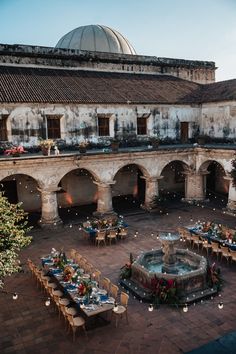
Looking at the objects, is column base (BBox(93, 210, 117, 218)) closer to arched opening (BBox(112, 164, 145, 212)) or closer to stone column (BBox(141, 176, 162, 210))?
stone column (BBox(141, 176, 162, 210))

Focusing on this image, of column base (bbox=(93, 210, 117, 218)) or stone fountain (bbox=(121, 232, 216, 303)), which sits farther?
column base (bbox=(93, 210, 117, 218))

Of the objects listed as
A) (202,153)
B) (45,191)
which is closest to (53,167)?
(45,191)

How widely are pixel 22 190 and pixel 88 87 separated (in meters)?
8.57

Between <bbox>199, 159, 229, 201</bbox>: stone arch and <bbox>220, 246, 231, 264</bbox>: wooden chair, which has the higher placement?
<bbox>199, 159, 229, 201</bbox>: stone arch

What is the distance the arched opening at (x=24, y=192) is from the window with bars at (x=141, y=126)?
27.7 ft

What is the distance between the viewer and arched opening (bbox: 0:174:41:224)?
889 inches

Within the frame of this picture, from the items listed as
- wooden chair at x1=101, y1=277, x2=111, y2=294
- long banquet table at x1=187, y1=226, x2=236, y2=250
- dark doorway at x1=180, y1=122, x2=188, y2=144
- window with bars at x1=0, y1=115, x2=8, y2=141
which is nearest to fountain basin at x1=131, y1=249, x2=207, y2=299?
wooden chair at x1=101, y1=277, x2=111, y2=294

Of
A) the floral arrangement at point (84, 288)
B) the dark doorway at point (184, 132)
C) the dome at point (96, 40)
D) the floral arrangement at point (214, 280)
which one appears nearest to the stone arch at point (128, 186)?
the dark doorway at point (184, 132)

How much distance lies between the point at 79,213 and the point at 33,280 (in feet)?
31.6

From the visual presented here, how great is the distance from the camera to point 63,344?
9695 mm

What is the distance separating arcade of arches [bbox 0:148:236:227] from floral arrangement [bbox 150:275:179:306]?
1006 centimetres

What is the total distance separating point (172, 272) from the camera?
12883mm

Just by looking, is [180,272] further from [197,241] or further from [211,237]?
[211,237]

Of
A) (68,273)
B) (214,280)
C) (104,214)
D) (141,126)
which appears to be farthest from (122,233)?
(141,126)
